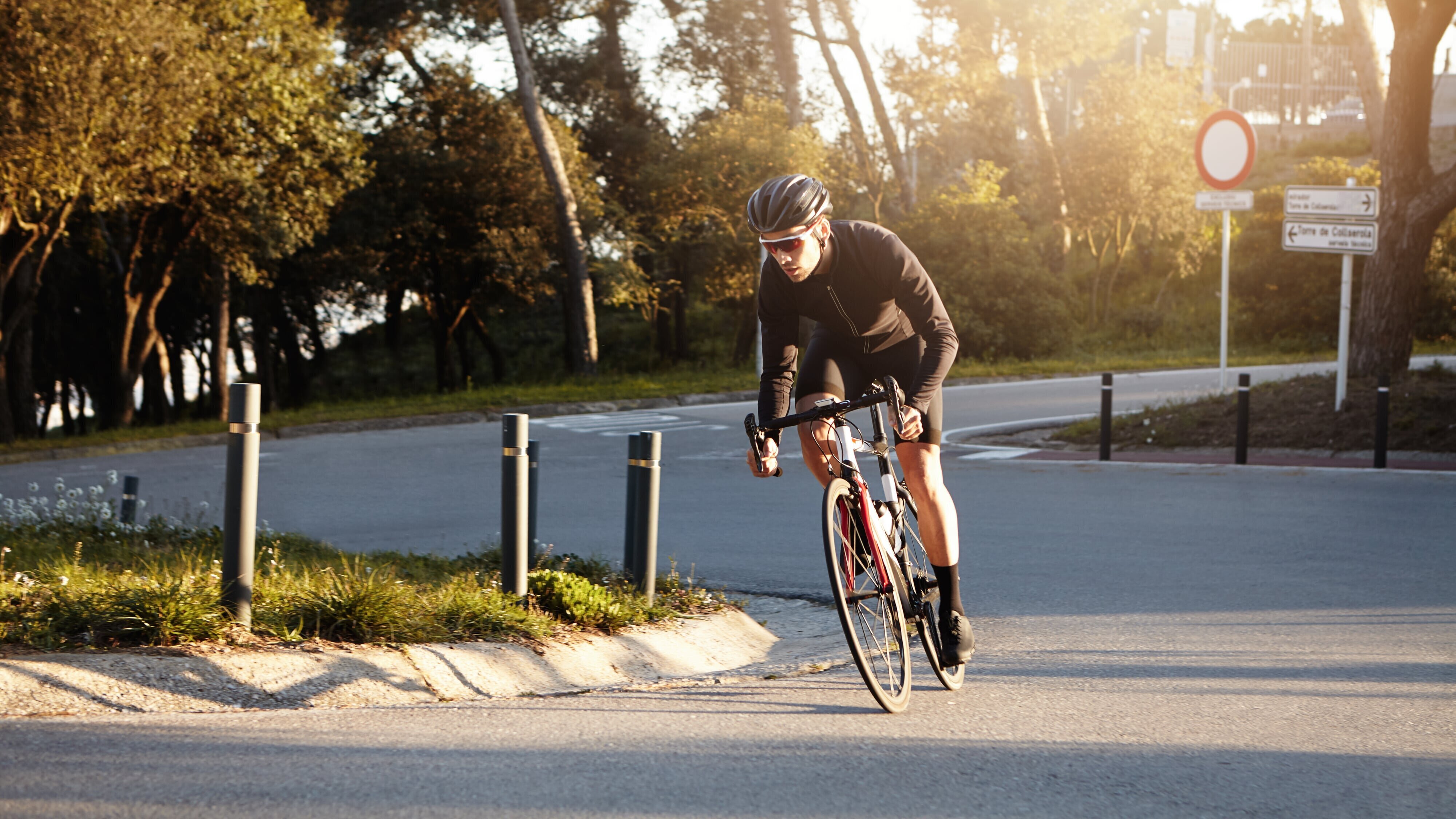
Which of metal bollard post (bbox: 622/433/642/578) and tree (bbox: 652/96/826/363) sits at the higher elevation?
tree (bbox: 652/96/826/363)

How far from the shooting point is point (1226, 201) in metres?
17.3

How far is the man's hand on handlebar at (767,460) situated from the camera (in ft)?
15.3

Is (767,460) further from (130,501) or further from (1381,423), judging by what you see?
(1381,423)

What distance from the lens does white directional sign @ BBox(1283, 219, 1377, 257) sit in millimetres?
13969

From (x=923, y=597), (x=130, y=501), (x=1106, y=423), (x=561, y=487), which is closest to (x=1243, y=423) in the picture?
(x=1106, y=423)

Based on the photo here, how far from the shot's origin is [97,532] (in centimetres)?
796

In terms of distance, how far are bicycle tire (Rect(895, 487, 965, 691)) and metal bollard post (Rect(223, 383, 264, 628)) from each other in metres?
2.43

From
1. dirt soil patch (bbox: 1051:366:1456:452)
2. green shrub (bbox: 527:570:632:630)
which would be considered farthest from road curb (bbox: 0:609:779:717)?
dirt soil patch (bbox: 1051:366:1456:452)

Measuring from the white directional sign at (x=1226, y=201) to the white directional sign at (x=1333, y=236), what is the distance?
2984 millimetres

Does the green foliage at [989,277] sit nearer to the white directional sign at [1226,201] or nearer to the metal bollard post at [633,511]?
the white directional sign at [1226,201]

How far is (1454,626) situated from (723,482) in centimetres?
716

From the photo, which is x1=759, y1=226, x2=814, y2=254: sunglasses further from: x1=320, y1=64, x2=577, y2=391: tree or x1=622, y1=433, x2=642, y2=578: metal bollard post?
x1=320, y1=64, x2=577, y2=391: tree

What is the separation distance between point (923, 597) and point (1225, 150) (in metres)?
14.3

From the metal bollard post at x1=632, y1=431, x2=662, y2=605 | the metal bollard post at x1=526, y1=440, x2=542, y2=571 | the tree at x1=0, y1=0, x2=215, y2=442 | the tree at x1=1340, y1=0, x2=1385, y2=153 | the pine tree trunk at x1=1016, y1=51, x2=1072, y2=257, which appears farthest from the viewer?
the pine tree trunk at x1=1016, y1=51, x2=1072, y2=257
